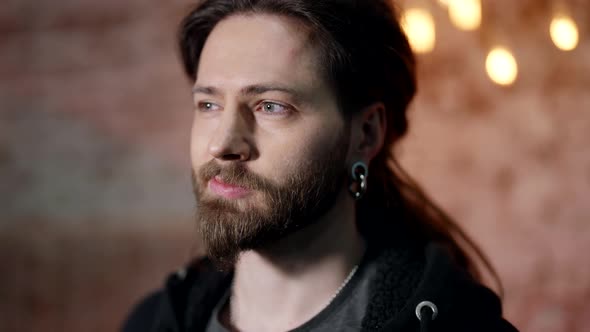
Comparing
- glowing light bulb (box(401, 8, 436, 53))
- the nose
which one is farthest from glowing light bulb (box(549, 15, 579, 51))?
the nose

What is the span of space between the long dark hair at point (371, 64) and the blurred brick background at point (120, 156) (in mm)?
881

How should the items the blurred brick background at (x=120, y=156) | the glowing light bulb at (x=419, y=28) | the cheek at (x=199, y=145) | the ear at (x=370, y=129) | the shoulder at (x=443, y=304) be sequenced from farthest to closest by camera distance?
the blurred brick background at (x=120, y=156), the glowing light bulb at (x=419, y=28), the ear at (x=370, y=129), the cheek at (x=199, y=145), the shoulder at (x=443, y=304)

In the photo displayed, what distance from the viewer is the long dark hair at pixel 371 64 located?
1.63m

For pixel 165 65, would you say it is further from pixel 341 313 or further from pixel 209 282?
pixel 341 313

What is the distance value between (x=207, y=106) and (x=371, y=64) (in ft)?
1.38

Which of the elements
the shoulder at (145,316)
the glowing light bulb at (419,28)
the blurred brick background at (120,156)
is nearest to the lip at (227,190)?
the shoulder at (145,316)

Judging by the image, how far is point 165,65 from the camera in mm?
3203

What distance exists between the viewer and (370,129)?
1756 millimetres

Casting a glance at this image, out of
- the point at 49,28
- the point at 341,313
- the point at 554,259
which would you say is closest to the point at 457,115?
the point at 554,259

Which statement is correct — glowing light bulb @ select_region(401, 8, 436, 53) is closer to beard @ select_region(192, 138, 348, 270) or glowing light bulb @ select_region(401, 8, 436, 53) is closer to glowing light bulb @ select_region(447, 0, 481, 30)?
glowing light bulb @ select_region(447, 0, 481, 30)

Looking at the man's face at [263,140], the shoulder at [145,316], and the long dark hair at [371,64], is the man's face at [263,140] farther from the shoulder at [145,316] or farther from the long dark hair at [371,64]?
the shoulder at [145,316]

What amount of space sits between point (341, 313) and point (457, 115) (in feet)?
5.01

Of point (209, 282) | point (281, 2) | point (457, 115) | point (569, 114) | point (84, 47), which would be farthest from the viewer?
point (84, 47)

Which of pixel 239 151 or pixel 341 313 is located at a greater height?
pixel 239 151
